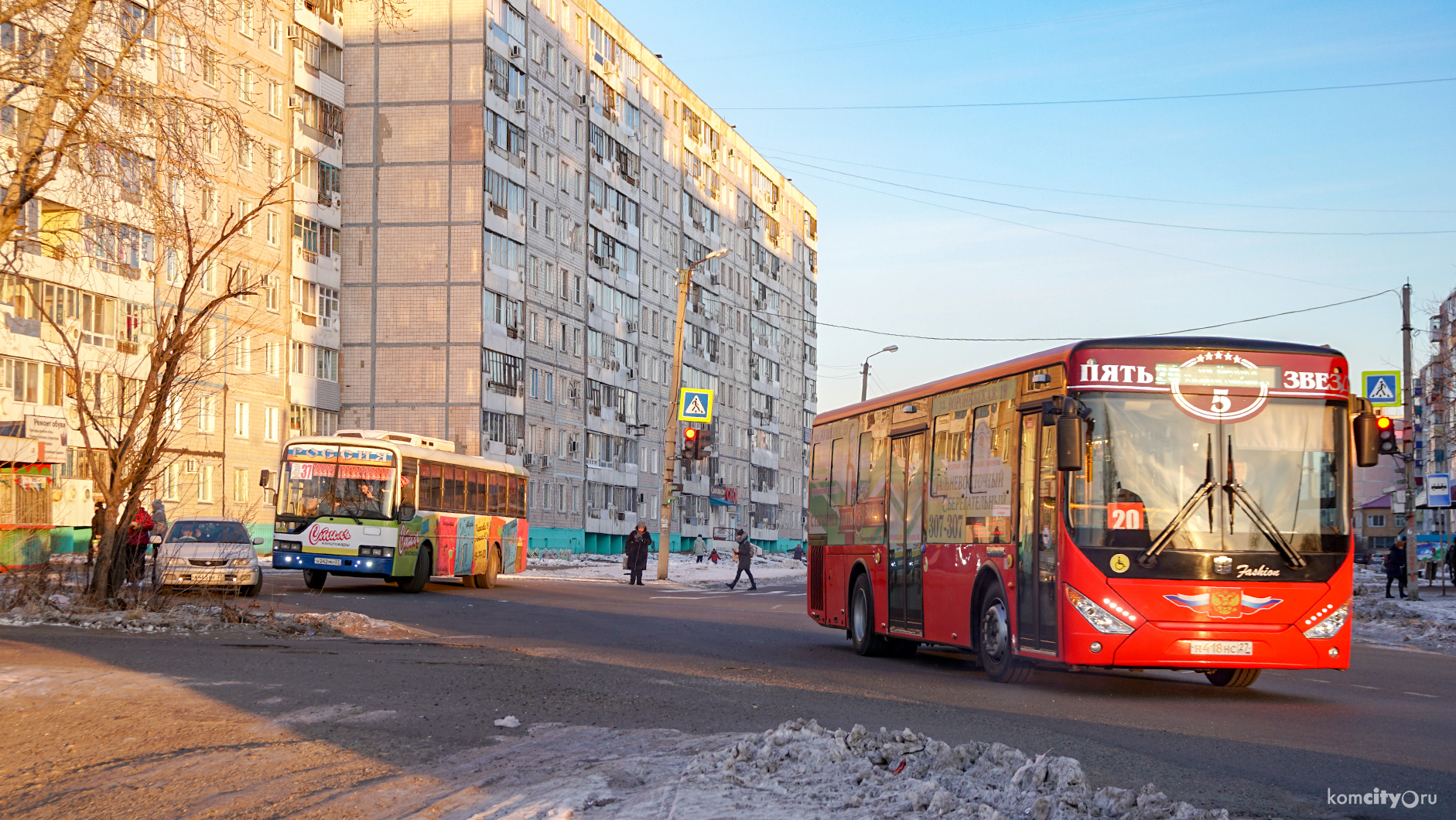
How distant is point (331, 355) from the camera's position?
6494cm

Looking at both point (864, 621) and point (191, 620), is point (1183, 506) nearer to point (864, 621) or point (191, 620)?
point (864, 621)

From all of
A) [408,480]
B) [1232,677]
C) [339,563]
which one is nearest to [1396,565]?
[408,480]

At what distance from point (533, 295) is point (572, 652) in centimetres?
5542

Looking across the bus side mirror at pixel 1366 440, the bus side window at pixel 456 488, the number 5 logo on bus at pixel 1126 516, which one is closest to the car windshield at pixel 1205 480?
the number 5 logo on bus at pixel 1126 516

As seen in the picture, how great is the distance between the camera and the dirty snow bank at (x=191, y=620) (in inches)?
691

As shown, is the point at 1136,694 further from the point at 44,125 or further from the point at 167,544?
the point at 167,544

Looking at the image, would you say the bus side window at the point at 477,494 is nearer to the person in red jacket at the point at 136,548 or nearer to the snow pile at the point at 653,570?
the snow pile at the point at 653,570

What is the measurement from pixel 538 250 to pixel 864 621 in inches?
2151

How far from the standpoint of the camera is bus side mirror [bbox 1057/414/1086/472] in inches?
518

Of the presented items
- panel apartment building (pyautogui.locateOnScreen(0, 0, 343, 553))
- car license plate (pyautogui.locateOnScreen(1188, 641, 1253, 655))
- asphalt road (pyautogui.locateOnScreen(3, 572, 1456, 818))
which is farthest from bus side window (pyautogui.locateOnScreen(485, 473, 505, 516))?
car license plate (pyautogui.locateOnScreen(1188, 641, 1253, 655))

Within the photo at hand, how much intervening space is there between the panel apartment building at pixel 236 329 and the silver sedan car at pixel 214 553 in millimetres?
3157

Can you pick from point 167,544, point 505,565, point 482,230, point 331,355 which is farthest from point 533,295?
point 167,544

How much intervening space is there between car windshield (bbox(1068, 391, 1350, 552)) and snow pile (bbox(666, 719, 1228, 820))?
5.61 metres

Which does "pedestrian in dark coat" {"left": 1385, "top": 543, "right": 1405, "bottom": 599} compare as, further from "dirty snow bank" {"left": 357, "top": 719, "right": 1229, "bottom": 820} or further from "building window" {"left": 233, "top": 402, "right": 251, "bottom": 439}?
"building window" {"left": 233, "top": 402, "right": 251, "bottom": 439}
